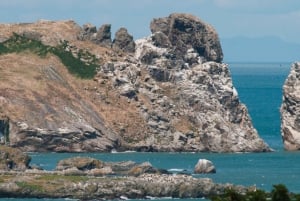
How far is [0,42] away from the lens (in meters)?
171

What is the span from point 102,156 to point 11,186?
38111 millimetres

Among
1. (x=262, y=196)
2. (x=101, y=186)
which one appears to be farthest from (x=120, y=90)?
(x=262, y=196)

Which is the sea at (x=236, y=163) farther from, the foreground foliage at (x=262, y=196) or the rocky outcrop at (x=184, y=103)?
the foreground foliage at (x=262, y=196)

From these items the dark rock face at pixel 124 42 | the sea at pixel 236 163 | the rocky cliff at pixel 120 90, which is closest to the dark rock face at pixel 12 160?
the sea at pixel 236 163

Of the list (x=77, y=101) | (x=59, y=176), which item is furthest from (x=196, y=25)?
(x=59, y=176)

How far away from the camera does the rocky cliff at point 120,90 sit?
150000 millimetres

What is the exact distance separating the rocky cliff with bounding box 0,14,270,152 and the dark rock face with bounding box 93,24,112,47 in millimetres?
104

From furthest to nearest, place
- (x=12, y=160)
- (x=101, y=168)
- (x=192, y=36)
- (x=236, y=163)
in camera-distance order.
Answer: (x=192, y=36), (x=236, y=163), (x=12, y=160), (x=101, y=168)

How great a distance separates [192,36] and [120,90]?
33.3ft

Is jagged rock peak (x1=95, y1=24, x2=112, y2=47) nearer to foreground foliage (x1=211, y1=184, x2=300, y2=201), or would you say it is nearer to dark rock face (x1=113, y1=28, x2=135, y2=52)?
dark rock face (x1=113, y1=28, x2=135, y2=52)

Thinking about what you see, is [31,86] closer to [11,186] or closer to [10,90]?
[10,90]

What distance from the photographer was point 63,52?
16900 centimetres

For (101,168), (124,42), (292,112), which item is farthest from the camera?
(124,42)

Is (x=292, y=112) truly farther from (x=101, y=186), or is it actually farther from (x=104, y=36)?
(x=101, y=186)
